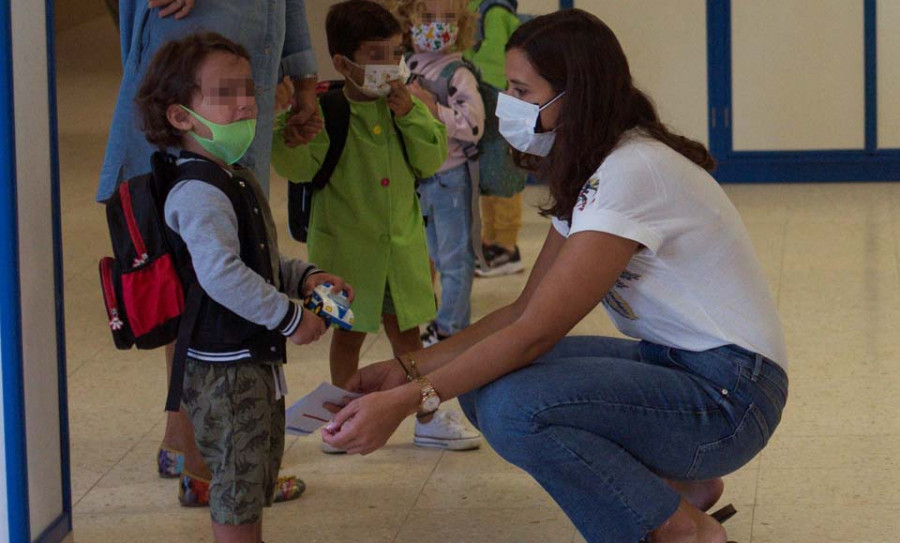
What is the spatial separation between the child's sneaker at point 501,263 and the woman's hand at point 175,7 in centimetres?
266

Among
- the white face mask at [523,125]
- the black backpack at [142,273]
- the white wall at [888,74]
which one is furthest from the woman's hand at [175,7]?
the white wall at [888,74]

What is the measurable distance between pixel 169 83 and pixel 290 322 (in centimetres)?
48

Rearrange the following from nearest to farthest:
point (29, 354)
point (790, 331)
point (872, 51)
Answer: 1. point (29, 354)
2. point (790, 331)
3. point (872, 51)

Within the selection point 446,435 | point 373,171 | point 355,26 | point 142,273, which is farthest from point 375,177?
point 142,273

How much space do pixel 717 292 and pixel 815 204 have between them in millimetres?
4394

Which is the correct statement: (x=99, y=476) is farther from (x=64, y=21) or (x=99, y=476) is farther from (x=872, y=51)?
(x=64, y=21)

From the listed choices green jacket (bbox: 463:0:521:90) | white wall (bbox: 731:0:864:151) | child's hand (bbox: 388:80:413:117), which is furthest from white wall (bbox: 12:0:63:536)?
white wall (bbox: 731:0:864:151)

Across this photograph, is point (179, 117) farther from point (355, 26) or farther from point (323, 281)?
point (355, 26)

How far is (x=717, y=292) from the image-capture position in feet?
7.41

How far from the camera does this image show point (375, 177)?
3.15 meters

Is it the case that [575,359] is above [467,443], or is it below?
above

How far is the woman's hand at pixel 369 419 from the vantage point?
213cm

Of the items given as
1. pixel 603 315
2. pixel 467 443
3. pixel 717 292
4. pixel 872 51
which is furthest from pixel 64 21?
pixel 717 292

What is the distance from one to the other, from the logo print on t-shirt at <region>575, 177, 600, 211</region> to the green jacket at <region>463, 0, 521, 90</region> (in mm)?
2709
